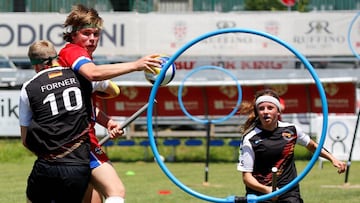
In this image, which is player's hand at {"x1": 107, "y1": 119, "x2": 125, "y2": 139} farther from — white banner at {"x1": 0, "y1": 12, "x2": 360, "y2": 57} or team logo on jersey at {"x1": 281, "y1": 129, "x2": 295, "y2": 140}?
white banner at {"x1": 0, "y1": 12, "x2": 360, "y2": 57}

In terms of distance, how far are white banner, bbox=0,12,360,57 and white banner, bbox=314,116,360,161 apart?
10.6 ft

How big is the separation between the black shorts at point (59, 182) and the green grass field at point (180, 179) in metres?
5.92

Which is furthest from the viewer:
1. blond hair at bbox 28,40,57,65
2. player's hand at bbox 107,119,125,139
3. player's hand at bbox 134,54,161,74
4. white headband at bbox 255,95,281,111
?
white headband at bbox 255,95,281,111

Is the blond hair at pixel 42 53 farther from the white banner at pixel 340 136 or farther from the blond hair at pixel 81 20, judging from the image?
the white banner at pixel 340 136

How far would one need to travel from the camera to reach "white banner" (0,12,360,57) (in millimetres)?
22688

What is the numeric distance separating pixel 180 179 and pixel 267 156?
9.77 metres

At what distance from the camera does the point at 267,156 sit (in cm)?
770

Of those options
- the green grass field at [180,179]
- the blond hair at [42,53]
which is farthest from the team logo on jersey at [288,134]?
the green grass field at [180,179]

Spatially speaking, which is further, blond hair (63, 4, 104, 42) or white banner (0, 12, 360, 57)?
white banner (0, 12, 360, 57)

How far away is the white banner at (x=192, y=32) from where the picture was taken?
22.7 m

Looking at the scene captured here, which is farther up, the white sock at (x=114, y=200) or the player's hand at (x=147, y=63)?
the player's hand at (x=147, y=63)

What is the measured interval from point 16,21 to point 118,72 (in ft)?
55.1

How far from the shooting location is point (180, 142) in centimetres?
2203

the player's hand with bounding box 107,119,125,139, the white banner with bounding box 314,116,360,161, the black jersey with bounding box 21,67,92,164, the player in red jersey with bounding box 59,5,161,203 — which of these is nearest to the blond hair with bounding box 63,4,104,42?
the player in red jersey with bounding box 59,5,161,203
